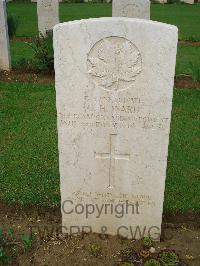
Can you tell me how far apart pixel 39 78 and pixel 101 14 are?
947cm

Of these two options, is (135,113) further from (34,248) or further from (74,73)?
(34,248)

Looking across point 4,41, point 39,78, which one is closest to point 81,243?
point 39,78

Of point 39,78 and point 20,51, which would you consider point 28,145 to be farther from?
point 20,51

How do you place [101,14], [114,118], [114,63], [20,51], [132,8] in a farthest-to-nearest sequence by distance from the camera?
[101,14]
[20,51]
[132,8]
[114,118]
[114,63]

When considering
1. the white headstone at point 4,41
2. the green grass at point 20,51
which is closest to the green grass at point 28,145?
the white headstone at point 4,41

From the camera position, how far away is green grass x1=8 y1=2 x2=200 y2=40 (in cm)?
1428

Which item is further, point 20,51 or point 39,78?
point 20,51

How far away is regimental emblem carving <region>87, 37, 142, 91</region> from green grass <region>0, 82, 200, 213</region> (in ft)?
5.40

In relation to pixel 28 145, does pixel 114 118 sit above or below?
above

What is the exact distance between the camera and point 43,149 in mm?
5578

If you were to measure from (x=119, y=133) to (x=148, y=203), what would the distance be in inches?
27.0

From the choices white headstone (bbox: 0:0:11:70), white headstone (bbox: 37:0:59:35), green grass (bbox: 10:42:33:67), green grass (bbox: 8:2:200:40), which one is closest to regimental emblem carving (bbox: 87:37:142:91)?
white headstone (bbox: 0:0:11:70)

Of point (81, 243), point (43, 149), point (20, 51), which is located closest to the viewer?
point (81, 243)

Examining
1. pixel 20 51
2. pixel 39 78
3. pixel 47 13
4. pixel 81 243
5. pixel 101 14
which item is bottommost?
pixel 81 243
